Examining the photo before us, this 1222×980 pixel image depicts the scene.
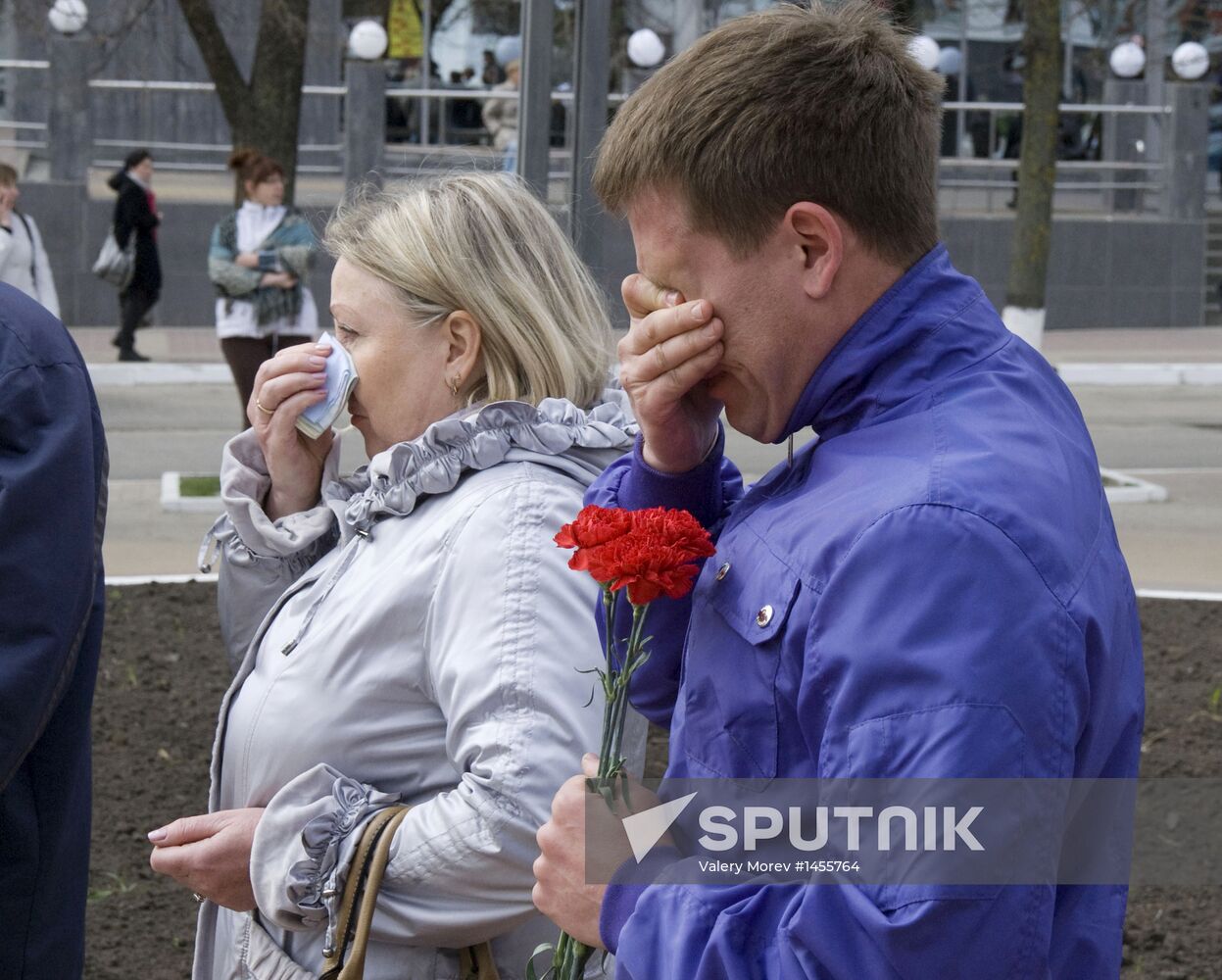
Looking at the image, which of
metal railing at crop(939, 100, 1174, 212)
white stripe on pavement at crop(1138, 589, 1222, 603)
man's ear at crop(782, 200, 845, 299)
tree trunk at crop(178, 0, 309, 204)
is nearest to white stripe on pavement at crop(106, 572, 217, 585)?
white stripe on pavement at crop(1138, 589, 1222, 603)

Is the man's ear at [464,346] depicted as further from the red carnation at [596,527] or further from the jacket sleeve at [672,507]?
the red carnation at [596,527]

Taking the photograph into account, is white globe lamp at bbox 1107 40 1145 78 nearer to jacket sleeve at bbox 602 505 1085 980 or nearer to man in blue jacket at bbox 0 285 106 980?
man in blue jacket at bbox 0 285 106 980

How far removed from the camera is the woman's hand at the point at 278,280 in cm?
1067

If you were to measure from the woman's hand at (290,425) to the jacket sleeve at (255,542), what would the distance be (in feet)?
0.09

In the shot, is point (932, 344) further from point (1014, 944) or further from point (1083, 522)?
point (1014, 944)

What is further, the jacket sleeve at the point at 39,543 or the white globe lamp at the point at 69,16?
the white globe lamp at the point at 69,16

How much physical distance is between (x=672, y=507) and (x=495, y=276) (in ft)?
2.67

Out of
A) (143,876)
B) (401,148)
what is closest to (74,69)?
(401,148)

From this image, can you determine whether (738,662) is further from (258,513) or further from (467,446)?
(258,513)

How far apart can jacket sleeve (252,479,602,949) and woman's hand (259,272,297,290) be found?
8.70 metres

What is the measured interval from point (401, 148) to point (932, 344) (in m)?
21.3

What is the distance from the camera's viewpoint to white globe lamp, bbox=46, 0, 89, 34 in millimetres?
14180

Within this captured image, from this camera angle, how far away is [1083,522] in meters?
1.53

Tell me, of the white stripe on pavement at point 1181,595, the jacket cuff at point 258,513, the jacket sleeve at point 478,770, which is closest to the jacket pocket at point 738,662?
the jacket sleeve at point 478,770
